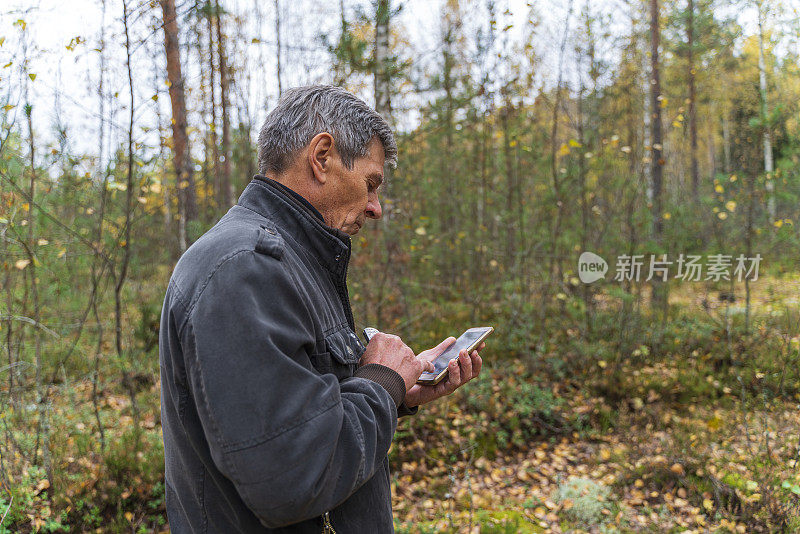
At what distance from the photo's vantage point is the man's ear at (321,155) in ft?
4.17

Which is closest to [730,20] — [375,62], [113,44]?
[375,62]

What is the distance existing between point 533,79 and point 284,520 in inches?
256

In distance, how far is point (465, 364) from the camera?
1578 mm

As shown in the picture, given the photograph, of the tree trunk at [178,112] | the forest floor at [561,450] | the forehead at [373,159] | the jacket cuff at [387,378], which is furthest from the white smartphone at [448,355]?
the tree trunk at [178,112]

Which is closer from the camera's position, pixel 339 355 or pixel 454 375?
pixel 339 355

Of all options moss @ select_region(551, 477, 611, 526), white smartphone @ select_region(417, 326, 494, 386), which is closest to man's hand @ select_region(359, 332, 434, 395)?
white smartphone @ select_region(417, 326, 494, 386)

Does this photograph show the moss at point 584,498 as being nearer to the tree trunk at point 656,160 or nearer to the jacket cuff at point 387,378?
the jacket cuff at point 387,378

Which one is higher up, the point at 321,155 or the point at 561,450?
the point at 321,155

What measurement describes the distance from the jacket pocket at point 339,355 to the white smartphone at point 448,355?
0.81ft

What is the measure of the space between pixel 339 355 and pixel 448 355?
0.53 meters

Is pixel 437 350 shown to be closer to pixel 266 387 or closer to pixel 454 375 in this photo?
pixel 454 375

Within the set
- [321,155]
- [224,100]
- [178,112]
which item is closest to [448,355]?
[321,155]

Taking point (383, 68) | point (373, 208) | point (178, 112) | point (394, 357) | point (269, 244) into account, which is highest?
point (383, 68)

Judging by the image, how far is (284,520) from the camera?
0.98 meters
